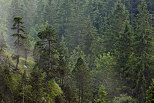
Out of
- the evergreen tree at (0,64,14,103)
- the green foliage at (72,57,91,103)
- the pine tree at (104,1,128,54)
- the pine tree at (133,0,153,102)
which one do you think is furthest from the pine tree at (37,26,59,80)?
the pine tree at (104,1,128,54)

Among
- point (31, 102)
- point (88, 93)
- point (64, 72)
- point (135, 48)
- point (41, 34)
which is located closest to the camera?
point (31, 102)

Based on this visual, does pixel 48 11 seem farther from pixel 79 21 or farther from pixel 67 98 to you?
pixel 67 98

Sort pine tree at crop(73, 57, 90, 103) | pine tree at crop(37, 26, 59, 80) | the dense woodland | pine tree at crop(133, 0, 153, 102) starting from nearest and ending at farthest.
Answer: the dense woodland, pine tree at crop(37, 26, 59, 80), pine tree at crop(73, 57, 90, 103), pine tree at crop(133, 0, 153, 102)

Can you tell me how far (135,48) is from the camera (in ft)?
176

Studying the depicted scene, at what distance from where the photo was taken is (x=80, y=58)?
45.8m

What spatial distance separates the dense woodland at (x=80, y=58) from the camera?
126ft

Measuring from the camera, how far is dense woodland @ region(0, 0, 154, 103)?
38344mm

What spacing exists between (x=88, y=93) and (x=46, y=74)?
420 inches

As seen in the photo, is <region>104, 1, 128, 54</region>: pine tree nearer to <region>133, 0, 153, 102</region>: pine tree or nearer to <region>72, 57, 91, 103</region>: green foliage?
<region>133, 0, 153, 102</region>: pine tree

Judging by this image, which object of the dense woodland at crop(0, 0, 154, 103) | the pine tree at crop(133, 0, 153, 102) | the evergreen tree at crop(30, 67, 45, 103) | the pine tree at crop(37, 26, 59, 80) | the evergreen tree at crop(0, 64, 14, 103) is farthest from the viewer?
the pine tree at crop(133, 0, 153, 102)

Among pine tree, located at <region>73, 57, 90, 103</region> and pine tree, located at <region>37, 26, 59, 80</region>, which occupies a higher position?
pine tree, located at <region>37, 26, 59, 80</region>

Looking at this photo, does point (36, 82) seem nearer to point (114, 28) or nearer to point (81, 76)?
point (81, 76)

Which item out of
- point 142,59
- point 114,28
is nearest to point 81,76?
point 142,59

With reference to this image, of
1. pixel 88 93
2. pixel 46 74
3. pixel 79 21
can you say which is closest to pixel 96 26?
pixel 79 21
